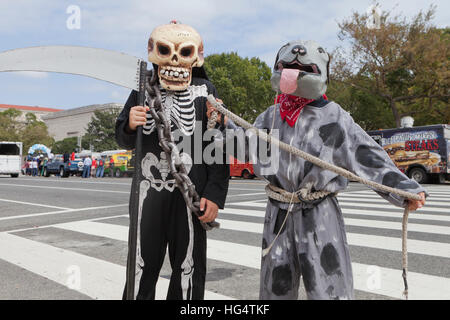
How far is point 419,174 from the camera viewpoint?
16.4 m

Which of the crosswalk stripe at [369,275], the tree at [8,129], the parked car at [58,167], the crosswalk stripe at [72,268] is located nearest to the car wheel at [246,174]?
the parked car at [58,167]

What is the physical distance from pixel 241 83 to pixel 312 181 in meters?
29.5

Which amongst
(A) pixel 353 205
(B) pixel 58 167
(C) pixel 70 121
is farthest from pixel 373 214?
(C) pixel 70 121

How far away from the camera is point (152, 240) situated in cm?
219

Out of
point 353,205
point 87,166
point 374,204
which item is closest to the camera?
point 353,205

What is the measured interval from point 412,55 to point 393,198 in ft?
69.8

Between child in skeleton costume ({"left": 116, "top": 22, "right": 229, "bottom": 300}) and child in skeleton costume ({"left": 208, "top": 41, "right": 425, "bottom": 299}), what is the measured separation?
0.37 m

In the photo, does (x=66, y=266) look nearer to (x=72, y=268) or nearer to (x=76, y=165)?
(x=72, y=268)

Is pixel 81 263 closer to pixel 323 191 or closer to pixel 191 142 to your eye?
pixel 191 142

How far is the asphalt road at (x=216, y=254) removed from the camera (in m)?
3.48

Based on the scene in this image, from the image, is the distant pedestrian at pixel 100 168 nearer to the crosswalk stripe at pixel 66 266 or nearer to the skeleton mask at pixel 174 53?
the crosswalk stripe at pixel 66 266

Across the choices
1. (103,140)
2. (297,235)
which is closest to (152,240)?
(297,235)

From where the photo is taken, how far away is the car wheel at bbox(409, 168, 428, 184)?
53.2 ft

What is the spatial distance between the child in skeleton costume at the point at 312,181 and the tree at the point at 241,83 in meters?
27.7
